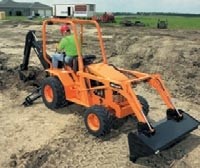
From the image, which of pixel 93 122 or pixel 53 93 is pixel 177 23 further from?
pixel 93 122

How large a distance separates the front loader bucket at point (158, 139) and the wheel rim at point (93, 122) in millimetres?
1184

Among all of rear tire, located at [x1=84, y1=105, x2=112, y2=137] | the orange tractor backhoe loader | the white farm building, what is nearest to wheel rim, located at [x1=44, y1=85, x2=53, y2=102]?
the orange tractor backhoe loader

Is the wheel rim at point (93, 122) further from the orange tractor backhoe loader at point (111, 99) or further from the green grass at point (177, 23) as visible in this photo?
the green grass at point (177, 23)

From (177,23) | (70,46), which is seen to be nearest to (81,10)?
(177,23)

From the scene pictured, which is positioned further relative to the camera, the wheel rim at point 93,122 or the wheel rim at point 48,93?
the wheel rim at point 48,93

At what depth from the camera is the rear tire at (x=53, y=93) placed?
Result: 941 centimetres

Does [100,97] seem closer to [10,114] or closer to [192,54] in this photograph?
[10,114]

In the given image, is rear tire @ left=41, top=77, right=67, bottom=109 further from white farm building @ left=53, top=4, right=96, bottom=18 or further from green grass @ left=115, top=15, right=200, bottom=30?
white farm building @ left=53, top=4, right=96, bottom=18

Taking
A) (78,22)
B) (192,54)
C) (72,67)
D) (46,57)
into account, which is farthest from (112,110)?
(192,54)

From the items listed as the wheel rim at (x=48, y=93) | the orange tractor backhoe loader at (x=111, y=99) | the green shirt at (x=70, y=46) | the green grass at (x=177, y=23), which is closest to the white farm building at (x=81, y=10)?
the green grass at (x=177, y=23)

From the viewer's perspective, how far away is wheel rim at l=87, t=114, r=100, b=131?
816 centimetres

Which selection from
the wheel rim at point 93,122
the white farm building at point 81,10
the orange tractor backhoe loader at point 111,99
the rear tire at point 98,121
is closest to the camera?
the orange tractor backhoe loader at point 111,99

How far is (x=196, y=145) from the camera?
790 centimetres

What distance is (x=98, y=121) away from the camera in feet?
26.5
